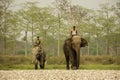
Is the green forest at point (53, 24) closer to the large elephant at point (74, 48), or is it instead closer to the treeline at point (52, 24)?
the treeline at point (52, 24)

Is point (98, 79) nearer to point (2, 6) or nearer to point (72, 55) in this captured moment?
point (72, 55)

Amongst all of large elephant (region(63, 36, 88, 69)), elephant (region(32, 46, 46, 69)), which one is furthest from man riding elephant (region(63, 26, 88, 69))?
elephant (region(32, 46, 46, 69))

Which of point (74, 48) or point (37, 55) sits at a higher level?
point (74, 48)

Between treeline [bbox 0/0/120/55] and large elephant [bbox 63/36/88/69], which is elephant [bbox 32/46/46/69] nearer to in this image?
large elephant [bbox 63/36/88/69]

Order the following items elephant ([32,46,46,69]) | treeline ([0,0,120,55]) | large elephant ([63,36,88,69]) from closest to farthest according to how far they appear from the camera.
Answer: large elephant ([63,36,88,69]) < elephant ([32,46,46,69]) < treeline ([0,0,120,55])

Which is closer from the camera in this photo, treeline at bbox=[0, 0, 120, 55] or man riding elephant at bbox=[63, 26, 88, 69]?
man riding elephant at bbox=[63, 26, 88, 69]

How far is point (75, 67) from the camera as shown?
20484 millimetres

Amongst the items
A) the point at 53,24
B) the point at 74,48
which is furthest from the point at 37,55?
the point at 53,24

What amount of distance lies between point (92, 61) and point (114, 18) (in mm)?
14128

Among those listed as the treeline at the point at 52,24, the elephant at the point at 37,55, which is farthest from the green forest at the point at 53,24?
the elephant at the point at 37,55

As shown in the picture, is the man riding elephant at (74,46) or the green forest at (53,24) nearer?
the man riding elephant at (74,46)

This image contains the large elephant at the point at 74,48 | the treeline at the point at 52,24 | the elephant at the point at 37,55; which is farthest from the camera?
the treeline at the point at 52,24

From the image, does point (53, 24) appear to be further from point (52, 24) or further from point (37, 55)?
point (37, 55)

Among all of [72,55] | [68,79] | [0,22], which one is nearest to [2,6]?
[0,22]
